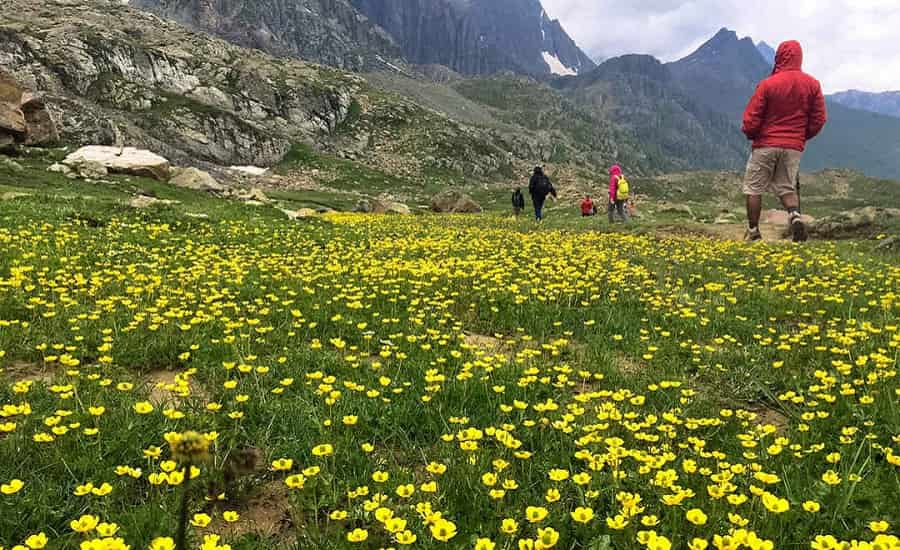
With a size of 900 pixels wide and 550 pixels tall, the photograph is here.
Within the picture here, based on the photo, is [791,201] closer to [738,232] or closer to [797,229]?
[797,229]

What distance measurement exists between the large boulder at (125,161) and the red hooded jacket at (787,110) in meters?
26.9

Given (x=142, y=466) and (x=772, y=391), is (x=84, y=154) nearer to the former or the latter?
(x=142, y=466)

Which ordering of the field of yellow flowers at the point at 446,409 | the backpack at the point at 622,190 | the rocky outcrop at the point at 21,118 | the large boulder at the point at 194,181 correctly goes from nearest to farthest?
the field of yellow flowers at the point at 446,409 → the backpack at the point at 622,190 → the rocky outcrop at the point at 21,118 → the large boulder at the point at 194,181

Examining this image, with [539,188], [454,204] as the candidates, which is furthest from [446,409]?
[454,204]

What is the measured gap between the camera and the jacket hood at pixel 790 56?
42.1 ft

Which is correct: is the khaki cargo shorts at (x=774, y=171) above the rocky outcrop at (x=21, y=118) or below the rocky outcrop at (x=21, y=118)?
below

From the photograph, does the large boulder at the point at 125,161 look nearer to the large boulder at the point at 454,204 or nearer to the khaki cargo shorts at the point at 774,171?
the large boulder at the point at 454,204

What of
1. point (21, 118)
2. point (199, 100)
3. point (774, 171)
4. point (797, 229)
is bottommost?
point (797, 229)

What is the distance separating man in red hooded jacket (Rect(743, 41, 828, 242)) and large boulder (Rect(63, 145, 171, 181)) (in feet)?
88.3

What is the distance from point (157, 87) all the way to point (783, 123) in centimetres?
8982

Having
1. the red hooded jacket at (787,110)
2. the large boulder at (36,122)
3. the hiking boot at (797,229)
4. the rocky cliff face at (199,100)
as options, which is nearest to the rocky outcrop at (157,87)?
the rocky cliff face at (199,100)

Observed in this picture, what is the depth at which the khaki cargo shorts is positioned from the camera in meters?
12.5

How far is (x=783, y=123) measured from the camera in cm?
1245

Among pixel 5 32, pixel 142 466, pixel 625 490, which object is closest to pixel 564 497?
pixel 625 490
